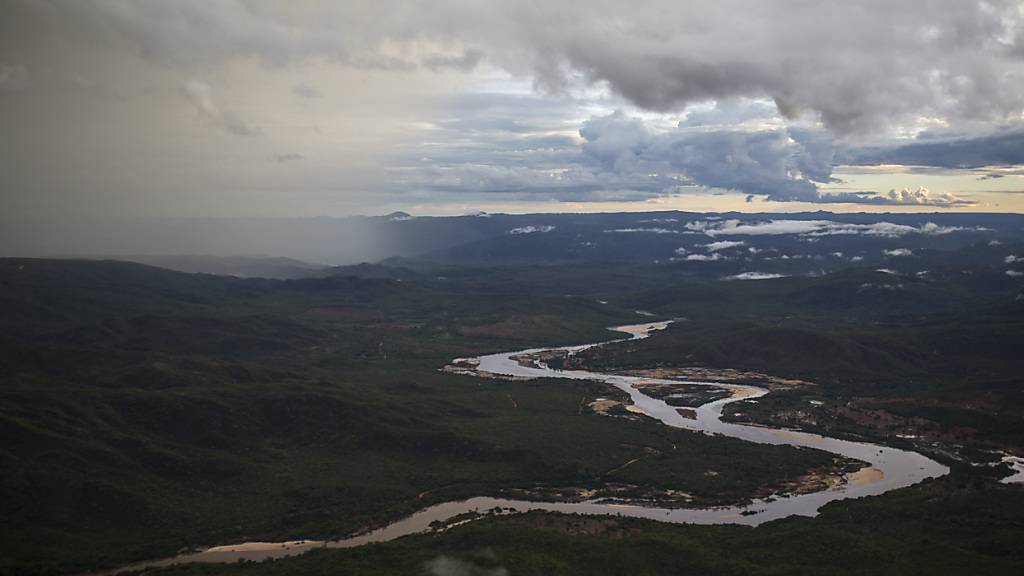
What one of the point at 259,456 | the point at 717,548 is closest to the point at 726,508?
the point at 717,548

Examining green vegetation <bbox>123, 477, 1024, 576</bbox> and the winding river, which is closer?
green vegetation <bbox>123, 477, 1024, 576</bbox>

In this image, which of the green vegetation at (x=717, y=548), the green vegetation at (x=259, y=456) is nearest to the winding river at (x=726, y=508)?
the green vegetation at (x=259, y=456)

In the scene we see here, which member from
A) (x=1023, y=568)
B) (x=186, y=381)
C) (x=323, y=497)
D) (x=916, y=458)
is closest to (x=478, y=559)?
(x=323, y=497)

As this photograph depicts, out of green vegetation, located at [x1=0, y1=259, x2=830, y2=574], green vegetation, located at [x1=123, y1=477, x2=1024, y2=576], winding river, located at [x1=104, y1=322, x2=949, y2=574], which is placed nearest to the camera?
green vegetation, located at [x1=123, y1=477, x2=1024, y2=576]

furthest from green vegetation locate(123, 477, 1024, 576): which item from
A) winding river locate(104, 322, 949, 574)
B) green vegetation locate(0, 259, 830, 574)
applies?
green vegetation locate(0, 259, 830, 574)

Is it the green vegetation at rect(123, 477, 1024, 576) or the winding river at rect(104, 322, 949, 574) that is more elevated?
the green vegetation at rect(123, 477, 1024, 576)

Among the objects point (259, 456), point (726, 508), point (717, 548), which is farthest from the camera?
point (259, 456)

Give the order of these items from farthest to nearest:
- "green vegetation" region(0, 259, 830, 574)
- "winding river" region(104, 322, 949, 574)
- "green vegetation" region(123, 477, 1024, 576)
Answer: "green vegetation" region(0, 259, 830, 574)
"winding river" region(104, 322, 949, 574)
"green vegetation" region(123, 477, 1024, 576)

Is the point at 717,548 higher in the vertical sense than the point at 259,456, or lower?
lower

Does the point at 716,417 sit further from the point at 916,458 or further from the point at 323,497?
the point at 323,497

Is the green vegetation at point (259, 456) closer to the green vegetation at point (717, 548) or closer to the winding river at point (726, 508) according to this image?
the winding river at point (726, 508)

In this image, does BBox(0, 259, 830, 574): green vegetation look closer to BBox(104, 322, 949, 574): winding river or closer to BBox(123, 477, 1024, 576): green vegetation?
BBox(104, 322, 949, 574): winding river

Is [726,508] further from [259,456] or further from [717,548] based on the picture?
[259,456]
